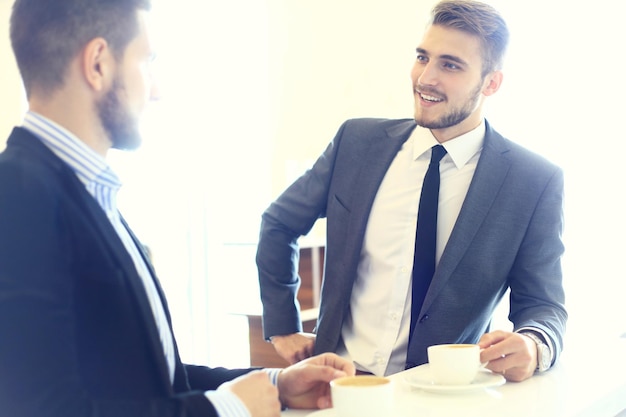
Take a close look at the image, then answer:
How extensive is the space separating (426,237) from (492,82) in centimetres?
56

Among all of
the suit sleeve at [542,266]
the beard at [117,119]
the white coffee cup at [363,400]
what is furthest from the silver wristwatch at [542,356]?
the beard at [117,119]

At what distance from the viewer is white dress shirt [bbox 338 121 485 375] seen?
1993 mm

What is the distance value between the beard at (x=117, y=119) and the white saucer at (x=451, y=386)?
64cm

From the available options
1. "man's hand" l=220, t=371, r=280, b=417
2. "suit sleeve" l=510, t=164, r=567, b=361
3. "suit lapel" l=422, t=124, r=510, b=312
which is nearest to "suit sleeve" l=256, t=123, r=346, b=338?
"suit lapel" l=422, t=124, r=510, b=312

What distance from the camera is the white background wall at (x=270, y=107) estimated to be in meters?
3.87

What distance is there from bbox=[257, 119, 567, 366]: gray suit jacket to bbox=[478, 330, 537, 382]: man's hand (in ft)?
0.78

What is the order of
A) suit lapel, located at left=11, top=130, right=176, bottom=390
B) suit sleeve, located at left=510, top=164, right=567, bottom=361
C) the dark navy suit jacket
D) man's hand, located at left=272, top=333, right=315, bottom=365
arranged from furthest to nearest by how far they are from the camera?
1. man's hand, located at left=272, top=333, right=315, bottom=365
2. suit sleeve, located at left=510, top=164, right=567, bottom=361
3. suit lapel, located at left=11, top=130, right=176, bottom=390
4. the dark navy suit jacket

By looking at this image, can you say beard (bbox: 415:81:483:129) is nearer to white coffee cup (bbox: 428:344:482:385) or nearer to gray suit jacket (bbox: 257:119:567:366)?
gray suit jacket (bbox: 257:119:567:366)

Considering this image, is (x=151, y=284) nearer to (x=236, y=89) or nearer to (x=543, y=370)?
(x=543, y=370)

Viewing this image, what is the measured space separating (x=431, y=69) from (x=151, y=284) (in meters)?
1.23

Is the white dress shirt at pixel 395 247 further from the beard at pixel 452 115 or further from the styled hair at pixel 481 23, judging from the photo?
the styled hair at pixel 481 23

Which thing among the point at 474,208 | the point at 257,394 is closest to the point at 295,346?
the point at 474,208

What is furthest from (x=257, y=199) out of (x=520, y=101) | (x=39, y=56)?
(x=39, y=56)

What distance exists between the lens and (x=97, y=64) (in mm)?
1097
